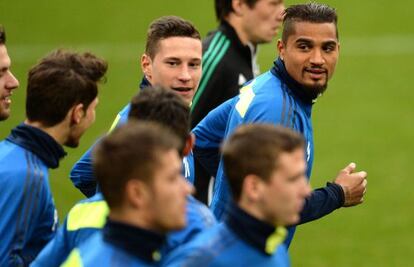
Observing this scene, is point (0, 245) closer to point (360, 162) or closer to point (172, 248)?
point (172, 248)

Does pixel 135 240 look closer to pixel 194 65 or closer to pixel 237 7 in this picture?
pixel 194 65

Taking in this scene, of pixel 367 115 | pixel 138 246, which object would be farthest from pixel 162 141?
pixel 367 115

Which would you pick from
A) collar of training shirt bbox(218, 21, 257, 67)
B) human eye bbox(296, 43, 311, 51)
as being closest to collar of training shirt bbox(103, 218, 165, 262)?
human eye bbox(296, 43, 311, 51)

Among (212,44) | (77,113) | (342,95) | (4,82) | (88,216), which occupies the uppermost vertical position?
(77,113)

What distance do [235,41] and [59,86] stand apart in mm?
3929

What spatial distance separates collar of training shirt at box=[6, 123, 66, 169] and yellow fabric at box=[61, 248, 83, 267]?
0.75 meters

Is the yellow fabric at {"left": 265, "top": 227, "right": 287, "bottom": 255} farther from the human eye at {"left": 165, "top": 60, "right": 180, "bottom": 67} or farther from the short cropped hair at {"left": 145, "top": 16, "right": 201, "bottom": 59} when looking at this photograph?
the short cropped hair at {"left": 145, "top": 16, "right": 201, "bottom": 59}

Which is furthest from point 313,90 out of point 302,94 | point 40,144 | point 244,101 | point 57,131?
point 40,144

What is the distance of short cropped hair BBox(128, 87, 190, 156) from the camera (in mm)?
5531

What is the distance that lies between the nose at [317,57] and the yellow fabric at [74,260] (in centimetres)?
223

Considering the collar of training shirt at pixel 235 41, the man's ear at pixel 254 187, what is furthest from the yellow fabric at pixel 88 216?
the collar of training shirt at pixel 235 41

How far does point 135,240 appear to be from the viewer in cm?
472

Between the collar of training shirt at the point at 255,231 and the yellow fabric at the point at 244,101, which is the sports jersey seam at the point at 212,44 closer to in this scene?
the yellow fabric at the point at 244,101

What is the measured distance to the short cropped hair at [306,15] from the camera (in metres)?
6.82
